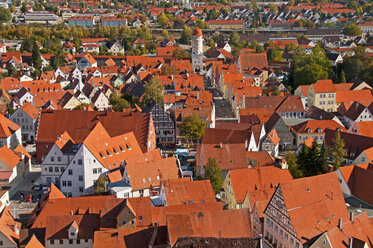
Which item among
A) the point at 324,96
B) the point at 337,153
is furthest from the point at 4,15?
the point at 337,153

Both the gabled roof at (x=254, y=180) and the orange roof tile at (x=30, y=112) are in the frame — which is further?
the orange roof tile at (x=30, y=112)

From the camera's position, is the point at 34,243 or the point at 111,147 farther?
the point at 111,147

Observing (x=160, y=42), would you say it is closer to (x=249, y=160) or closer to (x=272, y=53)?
(x=272, y=53)

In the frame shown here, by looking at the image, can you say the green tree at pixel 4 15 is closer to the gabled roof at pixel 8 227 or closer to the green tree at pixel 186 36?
the green tree at pixel 186 36

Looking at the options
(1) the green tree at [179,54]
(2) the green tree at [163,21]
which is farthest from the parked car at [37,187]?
(2) the green tree at [163,21]

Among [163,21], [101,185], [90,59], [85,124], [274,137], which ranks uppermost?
[163,21]

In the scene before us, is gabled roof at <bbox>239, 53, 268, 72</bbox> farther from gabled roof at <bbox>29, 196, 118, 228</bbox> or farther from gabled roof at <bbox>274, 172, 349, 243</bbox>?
gabled roof at <bbox>29, 196, 118, 228</bbox>

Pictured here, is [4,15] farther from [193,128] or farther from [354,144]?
[354,144]
